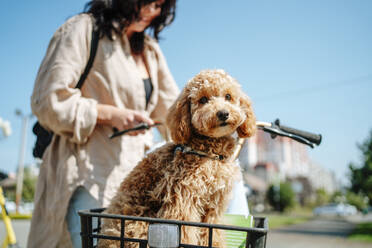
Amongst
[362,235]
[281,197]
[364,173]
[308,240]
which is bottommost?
[281,197]

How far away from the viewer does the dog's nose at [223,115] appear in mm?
1448

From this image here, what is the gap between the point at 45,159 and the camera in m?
2.00

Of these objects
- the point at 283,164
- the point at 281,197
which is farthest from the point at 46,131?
the point at 283,164

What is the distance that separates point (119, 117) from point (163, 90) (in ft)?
2.51

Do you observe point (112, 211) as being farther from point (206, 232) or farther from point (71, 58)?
point (71, 58)

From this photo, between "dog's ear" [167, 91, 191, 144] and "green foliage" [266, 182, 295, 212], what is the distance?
5128 cm

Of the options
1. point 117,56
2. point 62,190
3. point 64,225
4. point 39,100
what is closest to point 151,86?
point 117,56

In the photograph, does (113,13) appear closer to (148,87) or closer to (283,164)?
(148,87)

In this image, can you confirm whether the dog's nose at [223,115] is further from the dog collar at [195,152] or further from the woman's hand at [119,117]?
the woman's hand at [119,117]

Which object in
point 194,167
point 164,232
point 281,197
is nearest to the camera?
point 164,232

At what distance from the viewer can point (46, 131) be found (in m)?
1.99

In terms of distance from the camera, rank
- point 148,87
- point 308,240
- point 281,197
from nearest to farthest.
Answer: point 148,87, point 308,240, point 281,197

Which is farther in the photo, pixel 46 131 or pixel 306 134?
pixel 46 131

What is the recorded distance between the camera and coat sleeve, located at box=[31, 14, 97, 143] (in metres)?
1.71
